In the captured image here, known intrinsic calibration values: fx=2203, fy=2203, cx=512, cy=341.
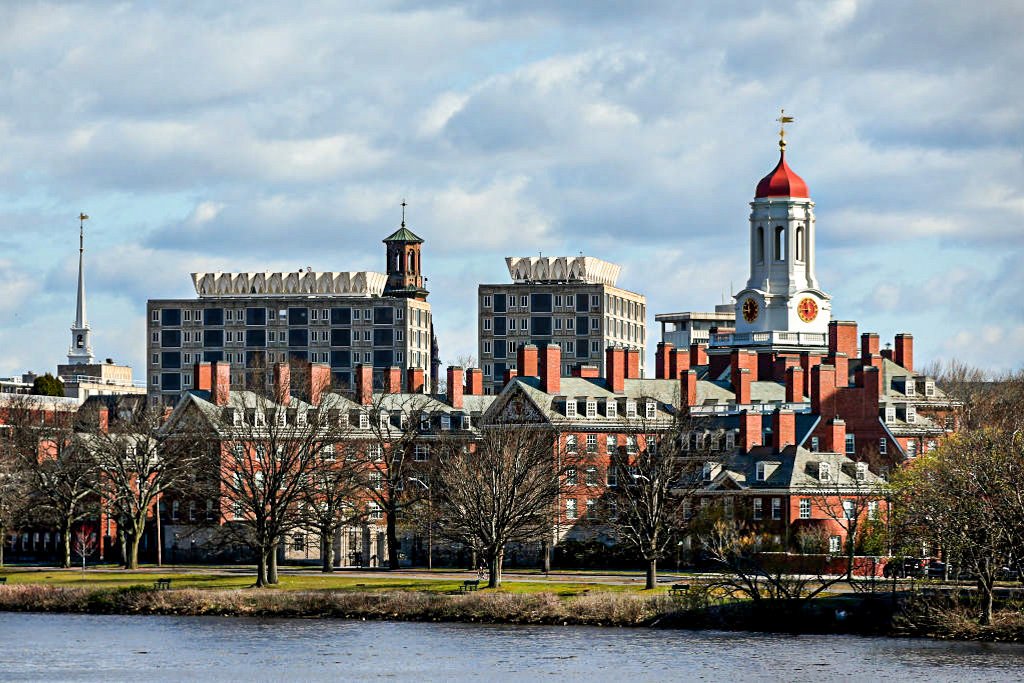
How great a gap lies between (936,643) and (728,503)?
39.7 m

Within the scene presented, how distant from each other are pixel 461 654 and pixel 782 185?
9590 cm

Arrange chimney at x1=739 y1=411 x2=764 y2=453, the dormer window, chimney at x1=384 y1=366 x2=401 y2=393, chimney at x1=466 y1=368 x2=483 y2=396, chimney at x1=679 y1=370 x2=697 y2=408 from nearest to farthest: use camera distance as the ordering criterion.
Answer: chimney at x1=739 y1=411 x2=764 y2=453 < the dormer window < chimney at x1=679 y1=370 x2=697 y2=408 < chimney at x1=384 y1=366 x2=401 y2=393 < chimney at x1=466 y1=368 x2=483 y2=396

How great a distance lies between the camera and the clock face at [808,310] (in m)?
182

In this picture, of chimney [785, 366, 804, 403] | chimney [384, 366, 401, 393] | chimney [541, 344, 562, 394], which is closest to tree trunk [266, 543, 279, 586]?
chimney [541, 344, 562, 394]

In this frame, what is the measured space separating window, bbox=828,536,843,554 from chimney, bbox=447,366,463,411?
35.5m

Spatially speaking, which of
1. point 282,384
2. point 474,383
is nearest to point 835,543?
point 282,384

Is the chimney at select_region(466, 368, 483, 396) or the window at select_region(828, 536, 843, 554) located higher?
the chimney at select_region(466, 368, 483, 396)

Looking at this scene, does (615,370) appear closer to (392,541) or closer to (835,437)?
(835,437)

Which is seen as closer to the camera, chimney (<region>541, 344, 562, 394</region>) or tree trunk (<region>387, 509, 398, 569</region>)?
tree trunk (<region>387, 509, 398, 569</region>)

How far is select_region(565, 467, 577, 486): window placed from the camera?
435ft

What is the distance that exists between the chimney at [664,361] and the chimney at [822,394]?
72.0 feet

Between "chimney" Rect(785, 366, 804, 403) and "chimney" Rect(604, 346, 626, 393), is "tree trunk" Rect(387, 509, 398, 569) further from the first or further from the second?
"chimney" Rect(785, 366, 804, 403)

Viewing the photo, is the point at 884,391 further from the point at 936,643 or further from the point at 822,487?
the point at 936,643

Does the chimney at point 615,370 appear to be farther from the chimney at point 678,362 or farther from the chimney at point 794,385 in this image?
the chimney at point 678,362
